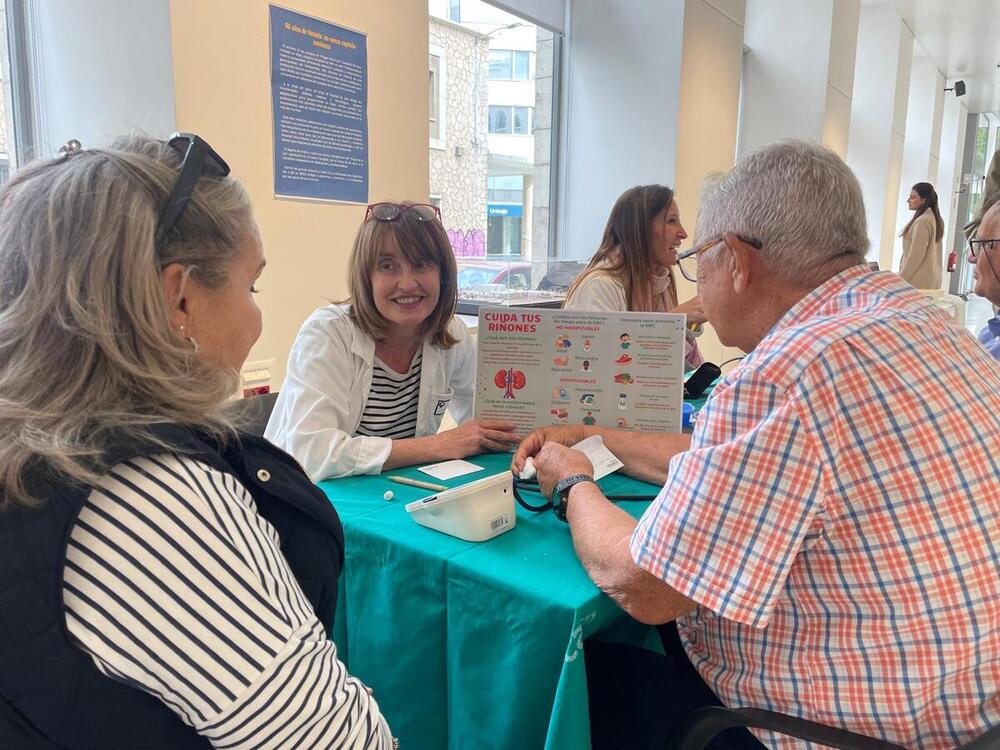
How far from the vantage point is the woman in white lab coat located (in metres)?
1.56

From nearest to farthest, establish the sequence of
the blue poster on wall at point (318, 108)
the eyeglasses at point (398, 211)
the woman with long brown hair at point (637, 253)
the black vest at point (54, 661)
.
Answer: the black vest at point (54, 661) → the eyeglasses at point (398, 211) → the blue poster on wall at point (318, 108) → the woman with long brown hair at point (637, 253)

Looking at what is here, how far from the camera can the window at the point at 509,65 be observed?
12.9 feet

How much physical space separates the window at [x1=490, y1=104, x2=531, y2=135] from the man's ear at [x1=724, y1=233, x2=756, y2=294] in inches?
124

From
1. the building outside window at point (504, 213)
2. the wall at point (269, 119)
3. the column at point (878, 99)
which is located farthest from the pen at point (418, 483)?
the column at point (878, 99)

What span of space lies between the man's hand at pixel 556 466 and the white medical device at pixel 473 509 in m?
0.14

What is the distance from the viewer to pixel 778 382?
0.84 m

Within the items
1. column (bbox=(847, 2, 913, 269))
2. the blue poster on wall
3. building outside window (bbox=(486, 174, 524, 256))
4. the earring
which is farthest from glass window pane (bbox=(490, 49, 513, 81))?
column (bbox=(847, 2, 913, 269))

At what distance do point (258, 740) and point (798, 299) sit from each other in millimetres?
878

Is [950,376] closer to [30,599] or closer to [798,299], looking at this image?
[798,299]

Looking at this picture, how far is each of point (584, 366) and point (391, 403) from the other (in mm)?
518

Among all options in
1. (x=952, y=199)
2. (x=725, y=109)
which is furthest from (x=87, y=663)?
(x=952, y=199)

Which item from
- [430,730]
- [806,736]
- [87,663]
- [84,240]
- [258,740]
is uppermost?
[84,240]

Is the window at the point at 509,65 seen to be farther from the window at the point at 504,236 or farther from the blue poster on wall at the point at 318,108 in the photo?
the blue poster on wall at the point at 318,108

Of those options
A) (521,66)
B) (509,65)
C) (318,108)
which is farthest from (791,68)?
(318,108)
